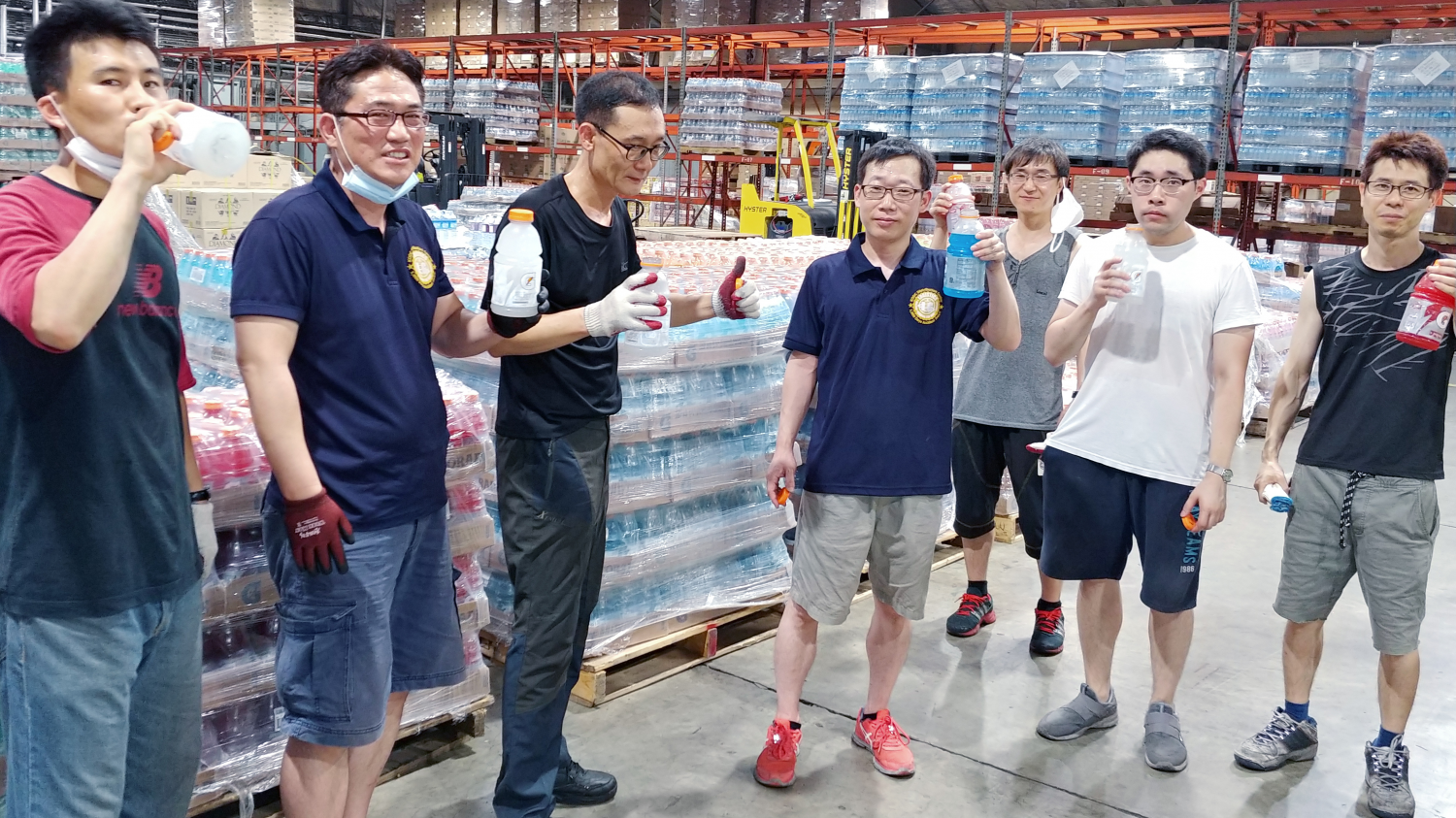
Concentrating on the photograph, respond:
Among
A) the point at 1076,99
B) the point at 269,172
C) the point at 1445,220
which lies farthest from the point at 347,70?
the point at 1445,220

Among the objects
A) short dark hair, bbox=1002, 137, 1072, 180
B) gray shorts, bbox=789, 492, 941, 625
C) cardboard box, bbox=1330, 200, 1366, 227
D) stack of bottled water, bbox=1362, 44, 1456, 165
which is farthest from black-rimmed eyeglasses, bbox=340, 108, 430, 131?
cardboard box, bbox=1330, 200, 1366, 227

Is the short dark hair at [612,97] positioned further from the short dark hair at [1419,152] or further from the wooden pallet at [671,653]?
the short dark hair at [1419,152]

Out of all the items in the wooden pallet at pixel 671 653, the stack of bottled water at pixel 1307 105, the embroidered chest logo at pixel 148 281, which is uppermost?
the stack of bottled water at pixel 1307 105

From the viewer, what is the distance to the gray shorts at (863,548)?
3459 millimetres

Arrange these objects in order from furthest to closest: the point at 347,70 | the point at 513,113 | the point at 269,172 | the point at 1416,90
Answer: the point at 513,113, the point at 269,172, the point at 1416,90, the point at 347,70

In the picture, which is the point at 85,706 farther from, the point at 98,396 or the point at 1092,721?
the point at 1092,721

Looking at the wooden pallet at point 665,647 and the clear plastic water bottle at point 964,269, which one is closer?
the clear plastic water bottle at point 964,269

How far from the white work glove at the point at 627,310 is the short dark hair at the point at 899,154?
1.04m

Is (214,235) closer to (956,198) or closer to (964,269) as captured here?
(956,198)

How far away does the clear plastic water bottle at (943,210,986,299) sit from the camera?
3.07 metres

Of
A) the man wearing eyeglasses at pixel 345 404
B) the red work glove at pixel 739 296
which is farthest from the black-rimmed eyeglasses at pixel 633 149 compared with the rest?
the man wearing eyeglasses at pixel 345 404

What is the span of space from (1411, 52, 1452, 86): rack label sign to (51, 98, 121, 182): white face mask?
9839 millimetres

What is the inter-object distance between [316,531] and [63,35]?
1019mm

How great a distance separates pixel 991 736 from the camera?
159 inches
